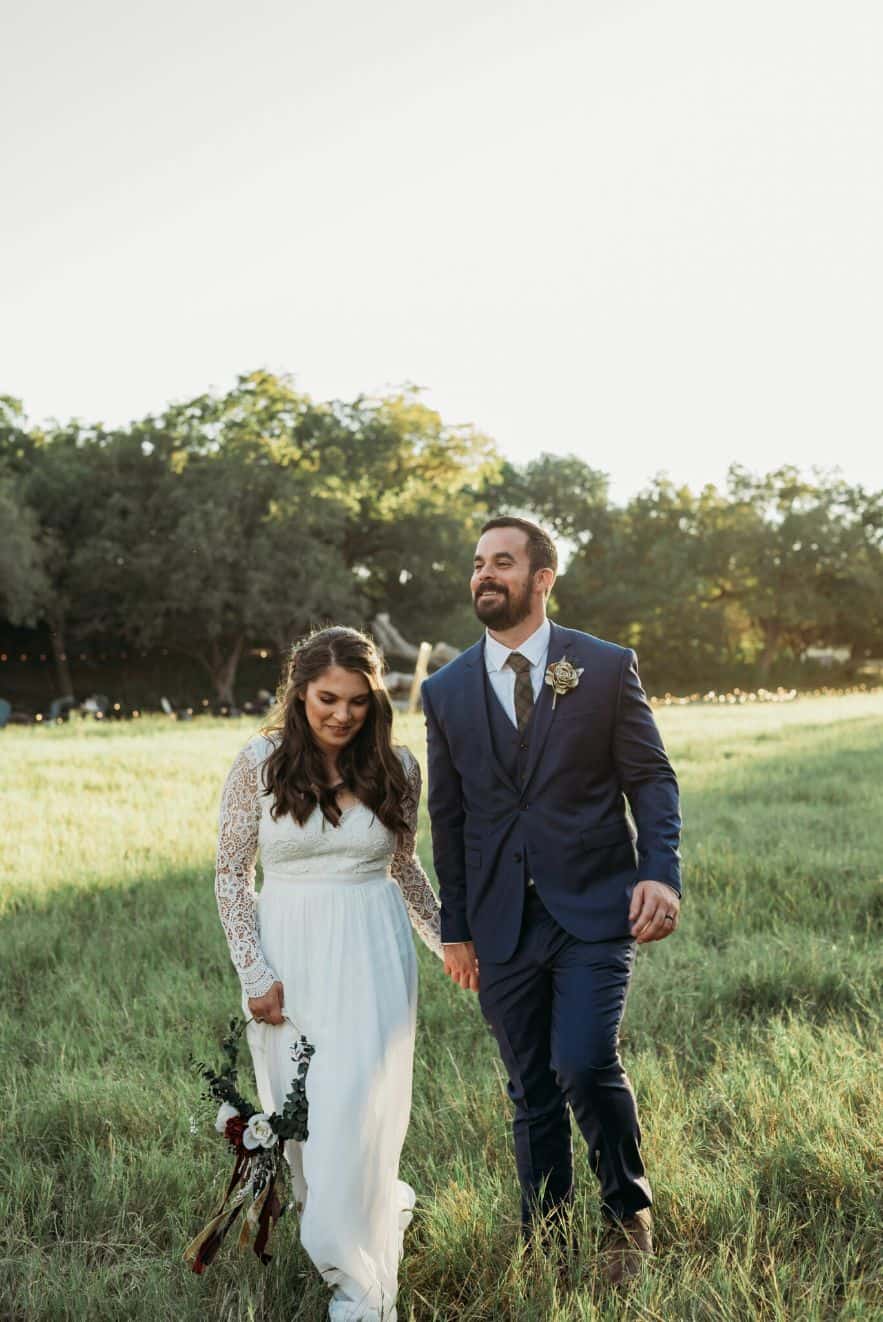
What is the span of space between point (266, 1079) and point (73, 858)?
5.76 m

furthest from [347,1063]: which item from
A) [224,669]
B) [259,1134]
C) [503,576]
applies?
[224,669]

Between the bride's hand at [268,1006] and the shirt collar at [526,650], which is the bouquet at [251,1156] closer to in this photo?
the bride's hand at [268,1006]

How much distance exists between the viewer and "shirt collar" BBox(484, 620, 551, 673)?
377cm

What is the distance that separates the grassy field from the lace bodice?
0.87 metres

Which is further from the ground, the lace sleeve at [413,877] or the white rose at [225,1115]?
the lace sleeve at [413,877]

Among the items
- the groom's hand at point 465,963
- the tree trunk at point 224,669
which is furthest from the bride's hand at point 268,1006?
the tree trunk at point 224,669

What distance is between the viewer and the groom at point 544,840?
347 centimetres

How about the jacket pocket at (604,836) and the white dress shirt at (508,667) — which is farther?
the white dress shirt at (508,667)

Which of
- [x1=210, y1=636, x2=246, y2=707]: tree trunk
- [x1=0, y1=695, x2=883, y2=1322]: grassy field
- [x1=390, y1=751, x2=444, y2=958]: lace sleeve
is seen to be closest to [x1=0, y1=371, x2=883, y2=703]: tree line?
[x1=210, y1=636, x2=246, y2=707]: tree trunk

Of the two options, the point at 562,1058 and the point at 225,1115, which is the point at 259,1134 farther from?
the point at 562,1058

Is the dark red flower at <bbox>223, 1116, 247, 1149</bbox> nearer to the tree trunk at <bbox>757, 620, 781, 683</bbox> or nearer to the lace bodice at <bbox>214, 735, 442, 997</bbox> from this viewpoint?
the lace bodice at <bbox>214, 735, 442, 997</bbox>

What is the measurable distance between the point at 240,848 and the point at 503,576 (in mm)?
1142

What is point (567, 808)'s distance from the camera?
3.64m

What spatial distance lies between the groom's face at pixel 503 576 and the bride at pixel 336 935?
411 mm
